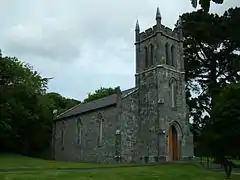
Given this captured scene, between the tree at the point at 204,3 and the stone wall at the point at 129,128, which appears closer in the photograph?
the tree at the point at 204,3

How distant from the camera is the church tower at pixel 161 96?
3350 cm

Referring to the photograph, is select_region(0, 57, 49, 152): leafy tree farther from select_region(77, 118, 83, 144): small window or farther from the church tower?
the church tower

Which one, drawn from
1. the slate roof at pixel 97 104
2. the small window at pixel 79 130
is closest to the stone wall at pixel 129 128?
the slate roof at pixel 97 104

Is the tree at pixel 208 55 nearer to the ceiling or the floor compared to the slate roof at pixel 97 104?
nearer to the ceiling

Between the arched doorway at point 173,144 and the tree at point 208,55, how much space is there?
284 inches

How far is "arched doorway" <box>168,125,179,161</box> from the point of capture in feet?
111

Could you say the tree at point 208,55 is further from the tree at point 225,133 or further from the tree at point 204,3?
the tree at point 204,3

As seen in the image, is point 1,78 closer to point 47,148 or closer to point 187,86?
point 47,148

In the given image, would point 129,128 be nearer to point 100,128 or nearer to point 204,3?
point 100,128

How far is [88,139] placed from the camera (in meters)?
38.4

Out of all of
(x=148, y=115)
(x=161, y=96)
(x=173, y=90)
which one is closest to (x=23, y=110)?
(x=148, y=115)

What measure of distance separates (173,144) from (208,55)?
14959mm

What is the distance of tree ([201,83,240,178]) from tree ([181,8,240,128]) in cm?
1799

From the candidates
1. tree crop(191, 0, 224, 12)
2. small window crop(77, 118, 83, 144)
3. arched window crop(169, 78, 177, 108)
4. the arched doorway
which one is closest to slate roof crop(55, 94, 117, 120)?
small window crop(77, 118, 83, 144)
